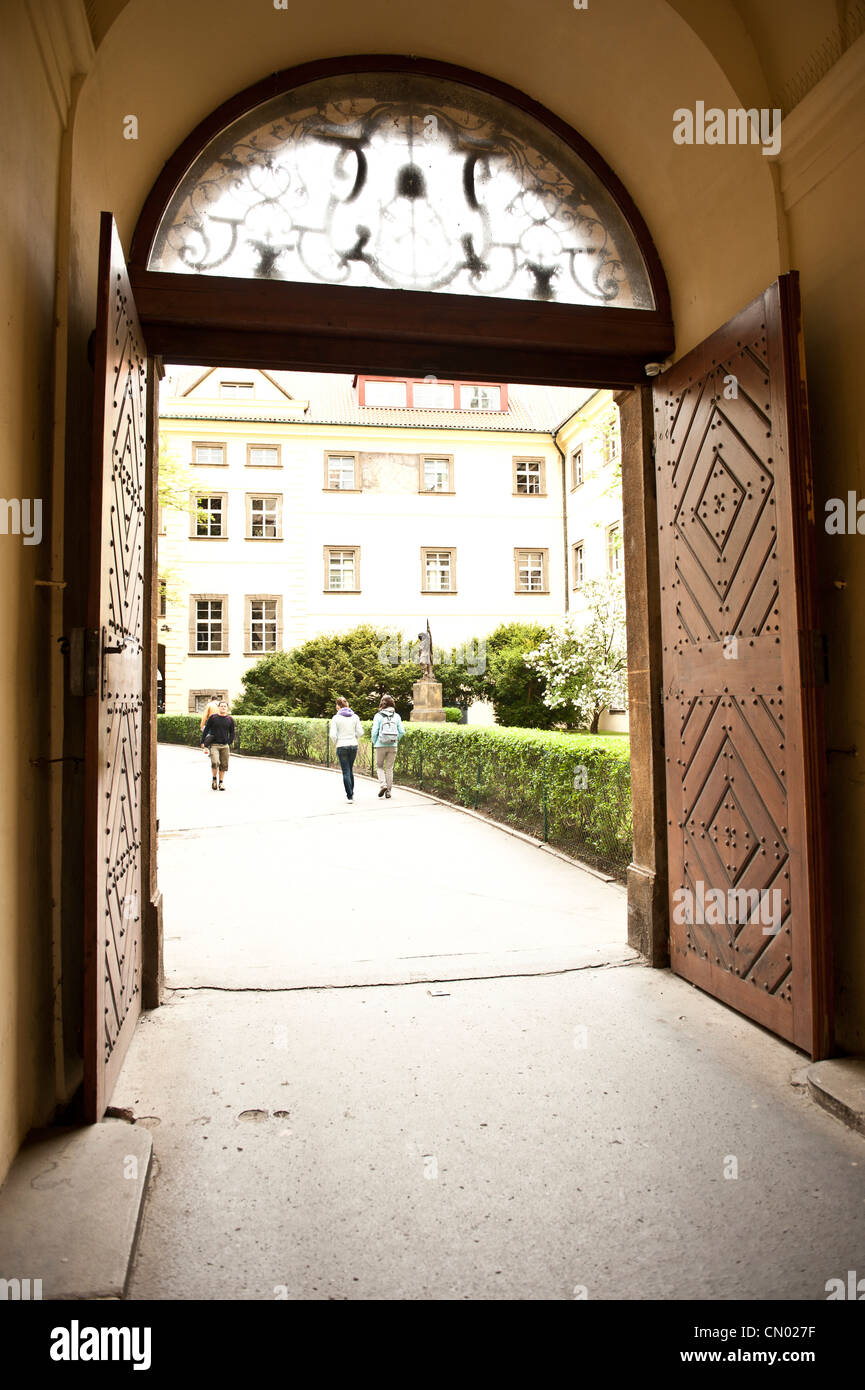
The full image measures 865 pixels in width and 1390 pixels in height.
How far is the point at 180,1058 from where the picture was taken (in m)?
3.58

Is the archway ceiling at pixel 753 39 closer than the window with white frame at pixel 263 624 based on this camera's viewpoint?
Yes

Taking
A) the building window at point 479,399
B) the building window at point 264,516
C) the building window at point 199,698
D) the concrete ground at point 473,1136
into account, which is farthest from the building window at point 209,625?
the concrete ground at point 473,1136

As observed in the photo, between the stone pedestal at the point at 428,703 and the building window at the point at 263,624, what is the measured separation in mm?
10416

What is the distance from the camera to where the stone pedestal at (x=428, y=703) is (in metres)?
21.4

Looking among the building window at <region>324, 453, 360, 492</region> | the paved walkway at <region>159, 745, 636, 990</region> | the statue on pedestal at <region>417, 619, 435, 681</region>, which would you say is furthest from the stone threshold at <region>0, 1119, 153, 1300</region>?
the building window at <region>324, 453, 360, 492</region>

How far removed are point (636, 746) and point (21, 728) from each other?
11.2 ft

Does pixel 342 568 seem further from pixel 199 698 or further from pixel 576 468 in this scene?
pixel 576 468

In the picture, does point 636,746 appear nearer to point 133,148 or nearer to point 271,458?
point 133,148

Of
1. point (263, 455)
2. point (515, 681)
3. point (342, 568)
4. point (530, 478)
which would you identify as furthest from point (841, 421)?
point (263, 455)

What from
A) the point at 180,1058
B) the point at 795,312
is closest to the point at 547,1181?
the point at 180,1058

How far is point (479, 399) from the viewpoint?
33156 millimetres

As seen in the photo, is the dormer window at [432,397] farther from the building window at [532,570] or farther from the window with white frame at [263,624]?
the window with white frame at [263,624]

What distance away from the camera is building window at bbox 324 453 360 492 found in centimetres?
3147

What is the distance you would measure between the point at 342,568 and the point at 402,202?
88.3 feet
